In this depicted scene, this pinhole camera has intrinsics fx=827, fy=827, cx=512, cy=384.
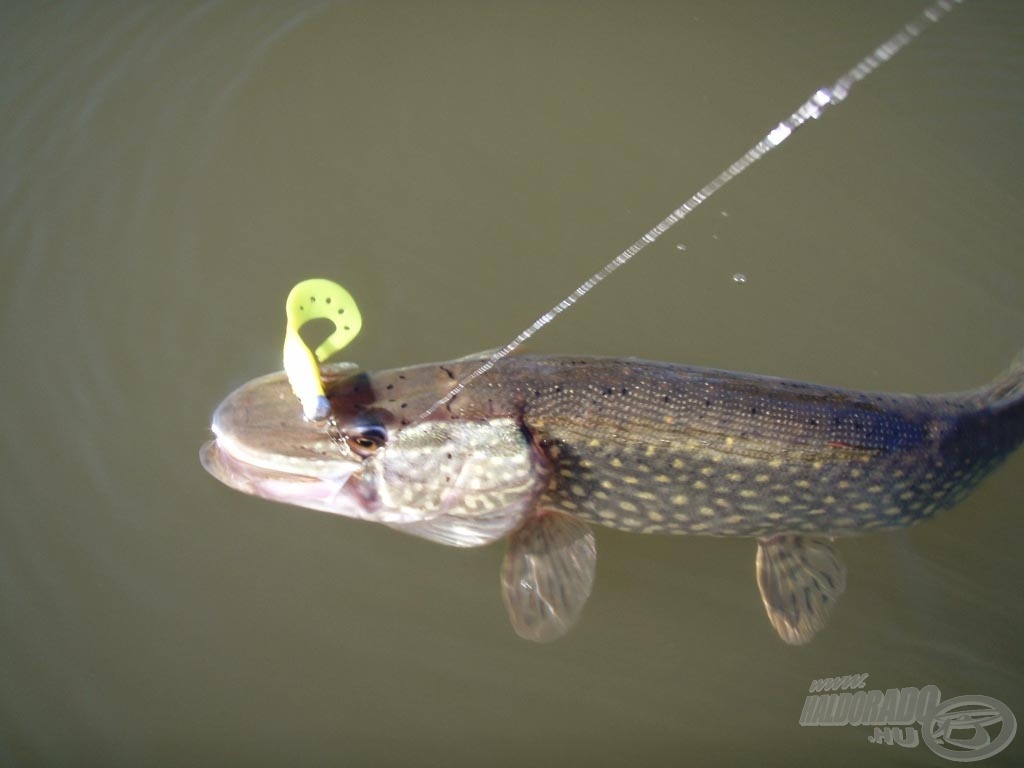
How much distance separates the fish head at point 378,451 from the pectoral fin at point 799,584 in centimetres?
103

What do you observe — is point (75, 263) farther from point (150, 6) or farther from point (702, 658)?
point (702, 658)

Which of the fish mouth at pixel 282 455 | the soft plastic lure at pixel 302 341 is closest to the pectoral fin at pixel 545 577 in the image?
the fish mouth at pixel 282 455

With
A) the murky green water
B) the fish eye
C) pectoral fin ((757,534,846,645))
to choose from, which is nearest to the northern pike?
the fish eye

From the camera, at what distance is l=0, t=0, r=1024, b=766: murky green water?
3309 millimetres

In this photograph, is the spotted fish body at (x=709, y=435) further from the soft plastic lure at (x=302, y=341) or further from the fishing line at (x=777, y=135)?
the fishing line at (x=777, y=135)

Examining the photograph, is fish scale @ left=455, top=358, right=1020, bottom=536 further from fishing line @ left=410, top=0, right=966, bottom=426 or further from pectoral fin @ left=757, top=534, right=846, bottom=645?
fishing line @ left=410, top=0, right=966, bottom=426

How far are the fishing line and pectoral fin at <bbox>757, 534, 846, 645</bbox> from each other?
1.49m

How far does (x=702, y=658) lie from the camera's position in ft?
11.2

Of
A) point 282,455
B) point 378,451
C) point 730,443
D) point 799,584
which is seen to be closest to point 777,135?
point 730,443

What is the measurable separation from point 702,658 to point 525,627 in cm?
86

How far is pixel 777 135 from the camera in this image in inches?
185

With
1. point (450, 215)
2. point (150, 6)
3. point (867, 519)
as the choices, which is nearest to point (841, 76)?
point (450, 215)

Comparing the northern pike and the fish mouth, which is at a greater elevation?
the fish mouth

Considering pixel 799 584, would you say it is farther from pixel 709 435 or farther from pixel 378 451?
pixel 378 451
